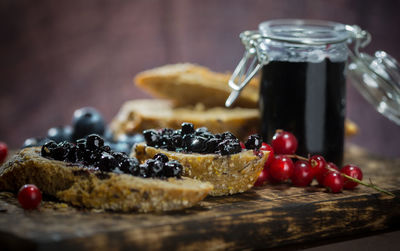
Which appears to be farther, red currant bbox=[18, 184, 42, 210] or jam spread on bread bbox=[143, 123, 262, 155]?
jam spread on bread bbox=[143, 123, 262, 155]

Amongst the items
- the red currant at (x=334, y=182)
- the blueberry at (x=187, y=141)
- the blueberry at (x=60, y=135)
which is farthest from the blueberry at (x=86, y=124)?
the red currant at (x=334, y=182)

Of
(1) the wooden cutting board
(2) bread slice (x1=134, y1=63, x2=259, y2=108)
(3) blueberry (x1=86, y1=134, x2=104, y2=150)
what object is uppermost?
(2) bread slice (x1=134, y1=63, x2=259, y2=108)

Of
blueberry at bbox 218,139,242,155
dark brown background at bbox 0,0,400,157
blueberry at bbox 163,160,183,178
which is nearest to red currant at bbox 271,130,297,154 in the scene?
blueberry at bbox 218,139,242,155

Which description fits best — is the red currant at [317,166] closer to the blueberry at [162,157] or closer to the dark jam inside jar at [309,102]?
the dark jam inside jar at [309,102]

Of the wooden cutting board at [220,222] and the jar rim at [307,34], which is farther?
the jar rim at [307,34]

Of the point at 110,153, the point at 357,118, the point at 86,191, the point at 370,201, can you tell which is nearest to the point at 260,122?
the point at 370,201

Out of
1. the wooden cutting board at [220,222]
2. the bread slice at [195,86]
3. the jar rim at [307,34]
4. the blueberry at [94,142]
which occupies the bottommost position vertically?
the wooden cutting board at [220,222]

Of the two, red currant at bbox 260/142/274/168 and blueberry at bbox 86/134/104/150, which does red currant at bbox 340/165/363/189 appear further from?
blueberry at bbox 86/134/104/150
